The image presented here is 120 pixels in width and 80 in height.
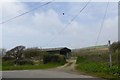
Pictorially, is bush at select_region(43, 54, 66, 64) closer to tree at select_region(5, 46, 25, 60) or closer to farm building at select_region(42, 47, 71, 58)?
farm building at select_region(42, 47, 71, 58)

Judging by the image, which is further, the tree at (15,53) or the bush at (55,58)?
the tree at (15,53)

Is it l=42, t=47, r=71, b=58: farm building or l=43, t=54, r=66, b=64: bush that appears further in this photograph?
l=42, t=47, r=71, b=58: farm building

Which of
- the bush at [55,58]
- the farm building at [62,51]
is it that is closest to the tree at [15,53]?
the farm building at [62,51]

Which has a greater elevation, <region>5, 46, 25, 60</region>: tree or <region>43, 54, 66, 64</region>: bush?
<region>5, 46, 25, 60</region>: tree

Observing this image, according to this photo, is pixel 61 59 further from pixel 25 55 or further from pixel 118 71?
pixel 118 71

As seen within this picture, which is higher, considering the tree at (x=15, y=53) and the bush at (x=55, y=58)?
the tree at (x=15, y=53)

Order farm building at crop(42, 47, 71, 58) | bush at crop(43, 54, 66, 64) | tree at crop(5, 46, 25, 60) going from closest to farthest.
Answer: bush at crop(43, 54, 66, 64), farm building at crop(42, 47, 71, 58), tree at crop(5, 46, 25, 60)

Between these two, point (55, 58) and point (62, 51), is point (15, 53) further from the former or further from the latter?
point (55, 58)

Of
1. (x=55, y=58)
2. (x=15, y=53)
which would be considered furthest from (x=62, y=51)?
(x=55, y=58)

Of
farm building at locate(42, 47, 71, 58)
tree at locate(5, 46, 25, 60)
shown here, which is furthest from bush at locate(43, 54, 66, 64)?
tree at locate(5, 46, 25, 60)

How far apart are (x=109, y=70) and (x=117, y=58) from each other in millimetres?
11316

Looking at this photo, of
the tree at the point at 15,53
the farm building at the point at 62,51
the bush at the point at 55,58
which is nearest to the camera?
the bush at the point at 55,58

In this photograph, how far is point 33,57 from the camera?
2847 inches

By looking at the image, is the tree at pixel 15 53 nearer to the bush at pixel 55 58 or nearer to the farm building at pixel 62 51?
the farm building at pixel 62 51
